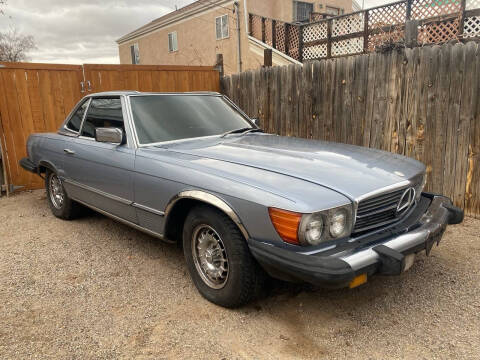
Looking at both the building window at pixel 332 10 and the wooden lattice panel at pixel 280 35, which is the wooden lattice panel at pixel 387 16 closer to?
the wooden lattice panel at pixel 280 35

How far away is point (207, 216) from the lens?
9.04ft

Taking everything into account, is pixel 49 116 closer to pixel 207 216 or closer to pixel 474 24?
pixel 207 216

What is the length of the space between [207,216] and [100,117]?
7.34ft

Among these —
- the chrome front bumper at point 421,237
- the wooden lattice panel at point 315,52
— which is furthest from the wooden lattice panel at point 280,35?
the chrome front bumper at point 421,237

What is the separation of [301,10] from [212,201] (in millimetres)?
18382

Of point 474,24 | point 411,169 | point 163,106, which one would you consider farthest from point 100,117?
point 474,24

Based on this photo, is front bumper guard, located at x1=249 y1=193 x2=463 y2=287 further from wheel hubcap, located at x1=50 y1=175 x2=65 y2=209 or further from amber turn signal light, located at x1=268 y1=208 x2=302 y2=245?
wheel hubcap, located at x1=50 y1=175 x2=65 y2=209

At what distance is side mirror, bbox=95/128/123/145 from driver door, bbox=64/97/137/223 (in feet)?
0.37

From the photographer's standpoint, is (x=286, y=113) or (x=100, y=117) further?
(x=286, y=113)

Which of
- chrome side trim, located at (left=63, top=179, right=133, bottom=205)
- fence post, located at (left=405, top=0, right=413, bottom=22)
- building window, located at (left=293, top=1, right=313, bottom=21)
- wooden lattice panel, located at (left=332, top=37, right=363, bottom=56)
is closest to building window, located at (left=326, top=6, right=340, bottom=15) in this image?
building window, located at (left=293, top=1, right=313, bottom=21)

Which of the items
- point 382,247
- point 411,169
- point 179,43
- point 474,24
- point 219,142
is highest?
point 179,43

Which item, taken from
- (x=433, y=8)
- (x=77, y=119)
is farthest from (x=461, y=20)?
(x=77, y=119)

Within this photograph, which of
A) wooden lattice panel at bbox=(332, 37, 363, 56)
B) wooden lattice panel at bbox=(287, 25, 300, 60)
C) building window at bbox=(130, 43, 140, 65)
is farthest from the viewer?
building window at bbox=(130, 43, 140, 65)

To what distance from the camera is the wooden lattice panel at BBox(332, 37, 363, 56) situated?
1243cm
